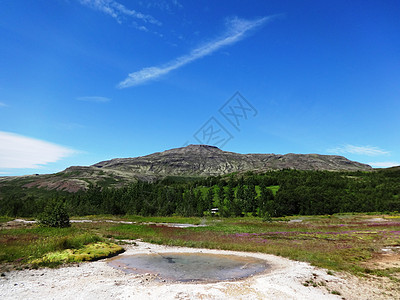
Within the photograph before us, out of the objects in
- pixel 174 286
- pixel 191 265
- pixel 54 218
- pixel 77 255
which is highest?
pixel 174 286

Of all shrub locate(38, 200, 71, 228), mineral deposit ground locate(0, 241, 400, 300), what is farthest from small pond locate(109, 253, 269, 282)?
shrub locate(38, 200, 71, 228)

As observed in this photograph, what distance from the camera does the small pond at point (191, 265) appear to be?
17.0m

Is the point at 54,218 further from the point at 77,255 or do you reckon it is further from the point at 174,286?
the point at 174,286

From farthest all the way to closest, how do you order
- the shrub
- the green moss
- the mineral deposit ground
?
1. the shrub
2. the green moss
3. the mineral deposit ground

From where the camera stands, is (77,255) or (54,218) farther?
(54,218)

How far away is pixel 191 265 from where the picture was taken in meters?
20.5

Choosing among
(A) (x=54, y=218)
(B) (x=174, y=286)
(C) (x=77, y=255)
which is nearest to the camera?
(B) (x=174, y=286)

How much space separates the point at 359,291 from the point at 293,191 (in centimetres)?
10192

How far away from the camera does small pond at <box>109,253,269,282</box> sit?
55.7 ft

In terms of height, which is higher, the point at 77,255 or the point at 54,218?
the point at 54,218

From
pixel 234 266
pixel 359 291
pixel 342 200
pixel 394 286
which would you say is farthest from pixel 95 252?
pixel 342 200

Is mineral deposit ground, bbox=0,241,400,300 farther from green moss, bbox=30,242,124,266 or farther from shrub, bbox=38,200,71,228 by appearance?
shrub, bbox=38,200,71,228

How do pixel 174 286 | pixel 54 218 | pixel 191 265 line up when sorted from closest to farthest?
pixel 174 286 < pixel 191 265 < pixel 54 218

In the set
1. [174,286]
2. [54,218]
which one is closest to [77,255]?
[174,286]
